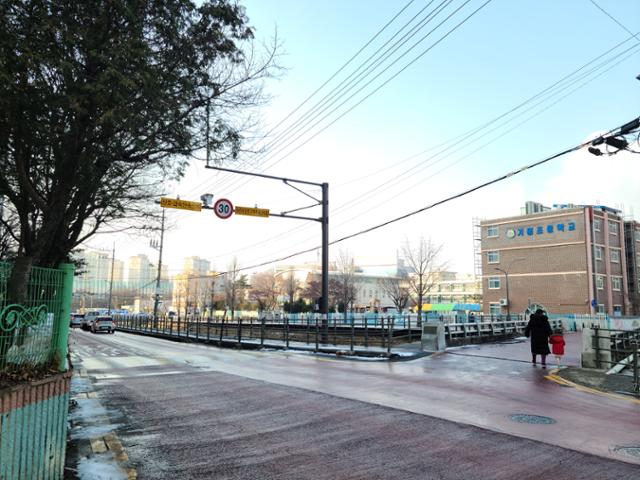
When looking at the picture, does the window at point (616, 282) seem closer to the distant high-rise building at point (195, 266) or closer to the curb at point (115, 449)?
the distant high-rise building at point (195, 266)

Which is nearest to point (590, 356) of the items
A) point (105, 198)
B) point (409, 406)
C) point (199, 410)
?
point (409, 406)

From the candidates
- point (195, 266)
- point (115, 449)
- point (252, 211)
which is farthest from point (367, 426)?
point (195, 266)

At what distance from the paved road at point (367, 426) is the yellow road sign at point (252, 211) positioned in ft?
29.5

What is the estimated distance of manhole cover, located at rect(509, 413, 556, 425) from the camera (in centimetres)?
761

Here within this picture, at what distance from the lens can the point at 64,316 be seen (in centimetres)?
552

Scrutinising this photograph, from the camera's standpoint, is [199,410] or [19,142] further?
[199,410]

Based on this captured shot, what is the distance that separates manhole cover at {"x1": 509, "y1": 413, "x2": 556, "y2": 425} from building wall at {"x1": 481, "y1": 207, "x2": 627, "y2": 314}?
62.7m

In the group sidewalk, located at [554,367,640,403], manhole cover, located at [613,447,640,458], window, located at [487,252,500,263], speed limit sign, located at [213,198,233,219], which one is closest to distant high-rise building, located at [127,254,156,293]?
window, located at [487,252,500,263]

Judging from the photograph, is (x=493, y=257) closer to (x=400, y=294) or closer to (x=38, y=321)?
(x=400, y=294)

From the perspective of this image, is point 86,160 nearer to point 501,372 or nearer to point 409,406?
point 409,406

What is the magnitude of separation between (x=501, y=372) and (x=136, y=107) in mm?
11533

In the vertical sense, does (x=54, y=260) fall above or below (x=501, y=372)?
above

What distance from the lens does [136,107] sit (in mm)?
6523

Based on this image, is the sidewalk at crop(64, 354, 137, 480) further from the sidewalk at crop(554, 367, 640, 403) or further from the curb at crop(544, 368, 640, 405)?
the sidewalk at crop(554, 367, 640, 403)
